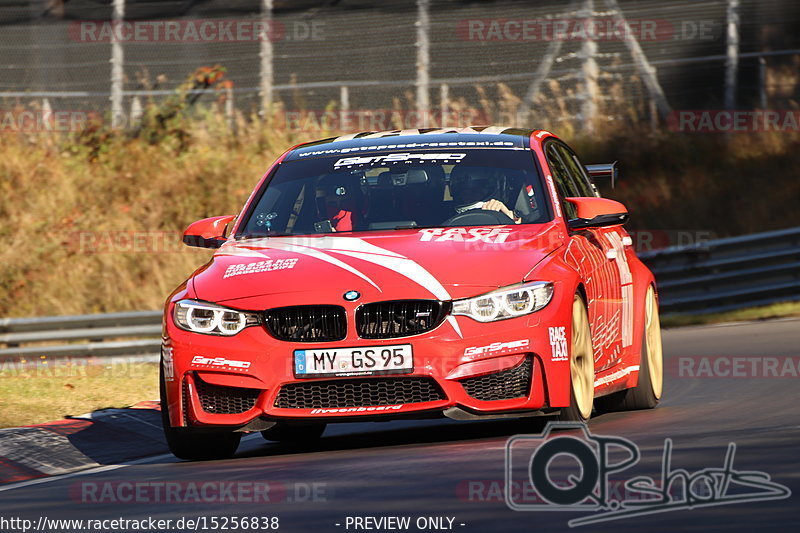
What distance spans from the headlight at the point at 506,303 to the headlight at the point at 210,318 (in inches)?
41.4

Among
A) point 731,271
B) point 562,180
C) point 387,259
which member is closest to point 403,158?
point 562,180

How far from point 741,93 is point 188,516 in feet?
53.3

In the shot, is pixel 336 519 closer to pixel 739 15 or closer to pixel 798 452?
pixel 798 452

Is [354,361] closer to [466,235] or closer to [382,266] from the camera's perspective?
[382,266]

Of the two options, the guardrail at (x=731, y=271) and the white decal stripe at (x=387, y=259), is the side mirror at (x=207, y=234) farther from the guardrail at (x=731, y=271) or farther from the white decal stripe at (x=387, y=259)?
the guardrail at (x=731, y=271)

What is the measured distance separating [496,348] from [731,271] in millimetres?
10556

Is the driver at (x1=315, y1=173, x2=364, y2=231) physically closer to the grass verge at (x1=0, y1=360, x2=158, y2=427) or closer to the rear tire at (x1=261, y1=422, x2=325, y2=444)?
the rear tire at (x1=261, y1=422, x2=325, y2=444)

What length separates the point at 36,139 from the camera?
24.4 metres

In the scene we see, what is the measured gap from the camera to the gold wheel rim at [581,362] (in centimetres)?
814

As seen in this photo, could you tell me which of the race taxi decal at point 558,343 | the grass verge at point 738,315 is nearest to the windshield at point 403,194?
the race taxi decal at point 558,343

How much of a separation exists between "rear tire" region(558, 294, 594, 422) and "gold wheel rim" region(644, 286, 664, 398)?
5.74ft

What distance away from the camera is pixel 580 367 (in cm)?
830

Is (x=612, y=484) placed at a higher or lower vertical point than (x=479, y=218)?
lower

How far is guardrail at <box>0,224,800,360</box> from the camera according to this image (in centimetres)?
1744
